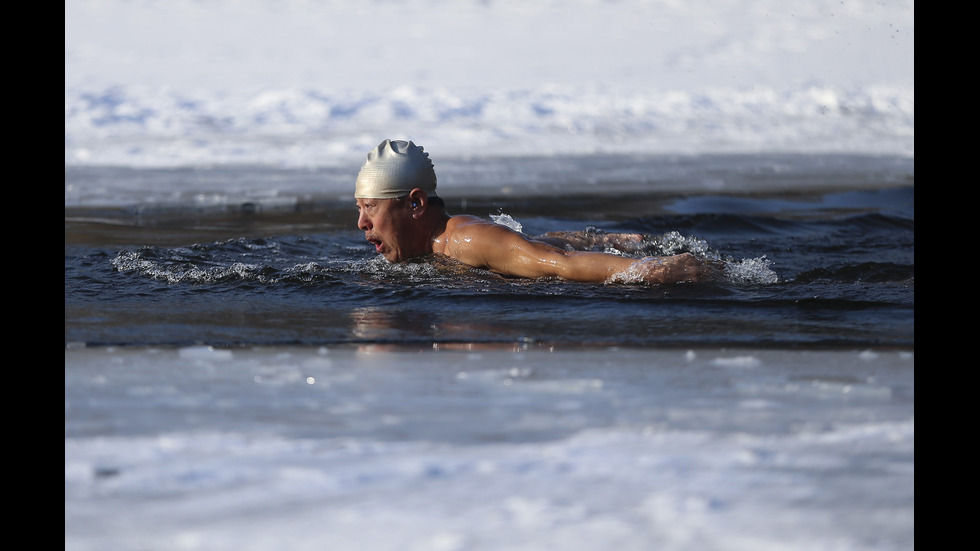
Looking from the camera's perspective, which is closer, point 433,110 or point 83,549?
point 83,549

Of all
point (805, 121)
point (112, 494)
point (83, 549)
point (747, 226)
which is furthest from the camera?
point (805, 121)

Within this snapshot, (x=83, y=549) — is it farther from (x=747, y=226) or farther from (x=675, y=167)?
(x=675, y=167)

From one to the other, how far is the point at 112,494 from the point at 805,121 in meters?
12.8

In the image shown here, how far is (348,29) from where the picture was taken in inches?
768

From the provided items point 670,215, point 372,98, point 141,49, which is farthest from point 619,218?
point 141,49

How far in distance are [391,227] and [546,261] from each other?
0.89m

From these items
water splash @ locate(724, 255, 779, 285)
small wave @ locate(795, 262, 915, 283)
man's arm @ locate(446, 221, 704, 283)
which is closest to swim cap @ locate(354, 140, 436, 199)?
man's arm @ locate(446, 221, 704, 283)

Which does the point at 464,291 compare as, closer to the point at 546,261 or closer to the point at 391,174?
the point at 546,261

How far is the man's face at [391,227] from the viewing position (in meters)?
5.10

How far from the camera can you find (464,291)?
14.8 ft

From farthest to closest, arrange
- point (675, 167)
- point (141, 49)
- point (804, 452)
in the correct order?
point (141, 49) < point (675, 167) < point (804, 452)

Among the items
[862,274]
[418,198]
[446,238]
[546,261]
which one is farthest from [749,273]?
[418,198]

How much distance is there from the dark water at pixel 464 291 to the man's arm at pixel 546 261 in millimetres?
65

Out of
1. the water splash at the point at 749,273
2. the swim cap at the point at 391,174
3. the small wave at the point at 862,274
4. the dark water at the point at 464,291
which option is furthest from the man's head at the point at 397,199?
the small wave at the point at 862,274
